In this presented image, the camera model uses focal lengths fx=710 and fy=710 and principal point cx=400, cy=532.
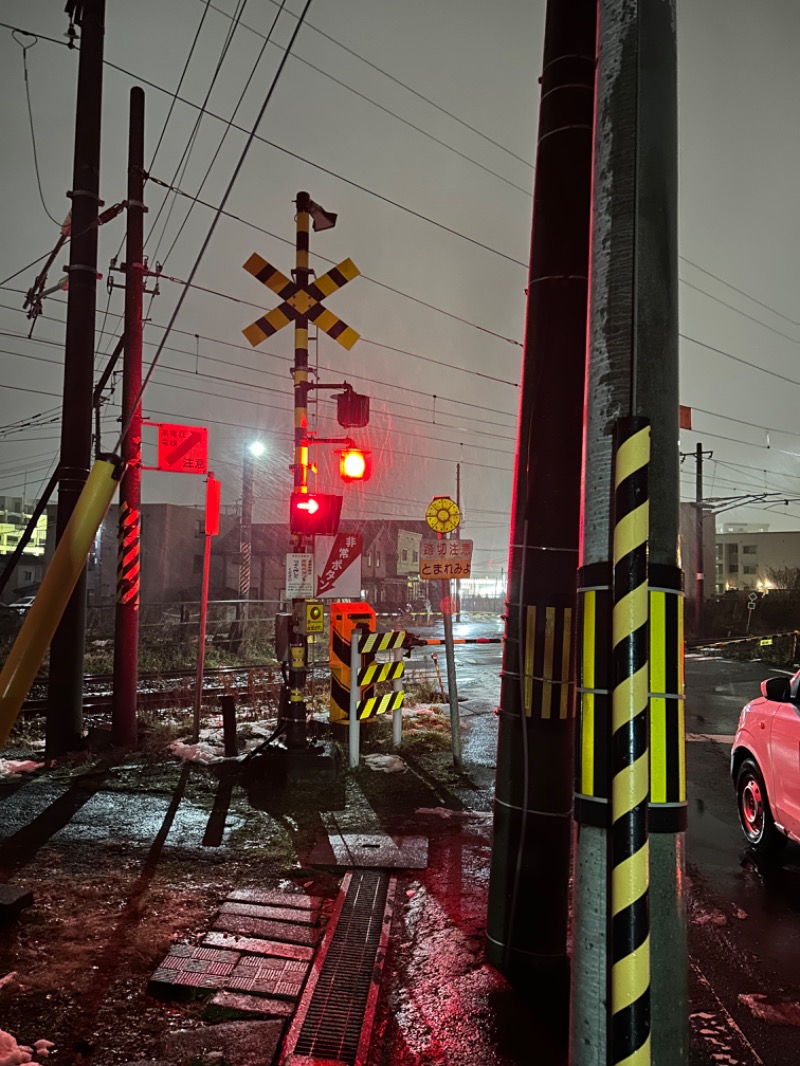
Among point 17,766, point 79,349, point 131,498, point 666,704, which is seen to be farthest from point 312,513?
point 666,704

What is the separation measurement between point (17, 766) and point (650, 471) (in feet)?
28.1

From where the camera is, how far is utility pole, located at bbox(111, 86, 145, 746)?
9.24 m

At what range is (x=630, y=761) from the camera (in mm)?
2184

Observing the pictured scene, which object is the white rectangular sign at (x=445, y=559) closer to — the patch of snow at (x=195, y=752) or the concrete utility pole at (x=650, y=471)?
the patch of snow at (x=195, y=752)

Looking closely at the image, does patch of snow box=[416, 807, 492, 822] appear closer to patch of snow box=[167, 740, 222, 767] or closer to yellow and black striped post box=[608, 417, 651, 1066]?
patch of snow box=[167, 740, 222, 767]

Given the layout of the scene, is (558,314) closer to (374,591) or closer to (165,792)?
(165,792)

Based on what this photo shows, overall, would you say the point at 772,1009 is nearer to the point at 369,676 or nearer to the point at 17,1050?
the point at 17,1050

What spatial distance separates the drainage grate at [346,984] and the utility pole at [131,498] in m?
5.18

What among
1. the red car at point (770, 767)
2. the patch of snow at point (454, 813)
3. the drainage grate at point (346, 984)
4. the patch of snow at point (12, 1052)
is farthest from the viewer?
the patch of snow at point (454, 813)

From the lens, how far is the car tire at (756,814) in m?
5.77

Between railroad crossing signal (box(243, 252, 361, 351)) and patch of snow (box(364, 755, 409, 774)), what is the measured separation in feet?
16.3

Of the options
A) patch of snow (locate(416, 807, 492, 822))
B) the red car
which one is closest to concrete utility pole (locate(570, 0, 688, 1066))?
the red car

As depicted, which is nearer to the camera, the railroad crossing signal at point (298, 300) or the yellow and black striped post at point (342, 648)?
the railroad crossing signal at point (298, 300)

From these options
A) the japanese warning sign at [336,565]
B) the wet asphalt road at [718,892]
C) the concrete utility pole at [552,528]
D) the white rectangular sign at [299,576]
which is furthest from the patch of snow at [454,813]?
the concrete utility pole at [552,528]
